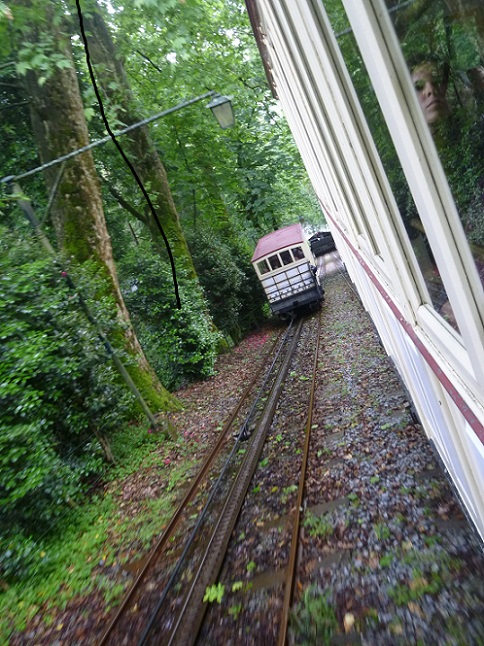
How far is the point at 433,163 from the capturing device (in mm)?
1562

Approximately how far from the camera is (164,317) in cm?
1437

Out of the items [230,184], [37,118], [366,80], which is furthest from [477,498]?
[230,184]

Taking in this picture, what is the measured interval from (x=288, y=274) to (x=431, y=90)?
16067 mm

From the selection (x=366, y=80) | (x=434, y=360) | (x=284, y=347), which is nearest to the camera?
(x=366, y=80)

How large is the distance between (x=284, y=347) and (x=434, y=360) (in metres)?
12.1

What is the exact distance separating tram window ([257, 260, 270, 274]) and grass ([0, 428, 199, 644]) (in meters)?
10.4

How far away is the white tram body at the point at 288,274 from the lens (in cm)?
1711

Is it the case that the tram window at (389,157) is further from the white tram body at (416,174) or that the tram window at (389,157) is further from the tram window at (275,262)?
the tram window at (275,262)

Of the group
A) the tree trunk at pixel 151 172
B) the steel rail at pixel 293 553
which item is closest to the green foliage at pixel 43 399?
the steel rail at pixel 293 553

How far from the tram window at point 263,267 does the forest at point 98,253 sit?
4.17ft

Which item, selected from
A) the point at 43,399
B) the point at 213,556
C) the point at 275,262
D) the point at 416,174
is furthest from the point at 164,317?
the point at 416,174

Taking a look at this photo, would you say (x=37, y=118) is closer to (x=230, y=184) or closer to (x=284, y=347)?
(x=284, y=347)

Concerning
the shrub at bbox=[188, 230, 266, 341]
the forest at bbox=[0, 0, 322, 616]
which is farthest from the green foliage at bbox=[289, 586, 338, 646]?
the shrub at bbox=[188, 230, 266, 341]

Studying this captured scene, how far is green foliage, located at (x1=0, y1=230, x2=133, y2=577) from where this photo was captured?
6414 mm
